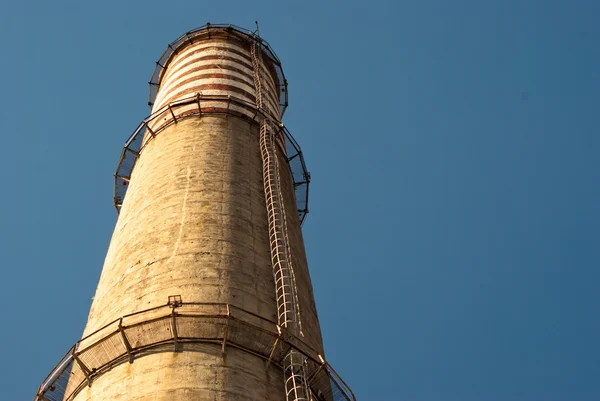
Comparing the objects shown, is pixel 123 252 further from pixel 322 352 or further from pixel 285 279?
pixel 322 352

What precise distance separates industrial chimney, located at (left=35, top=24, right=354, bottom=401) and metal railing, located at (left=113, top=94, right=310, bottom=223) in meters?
0.05

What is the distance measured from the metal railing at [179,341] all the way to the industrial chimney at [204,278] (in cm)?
2

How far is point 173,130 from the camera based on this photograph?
64.8 ft

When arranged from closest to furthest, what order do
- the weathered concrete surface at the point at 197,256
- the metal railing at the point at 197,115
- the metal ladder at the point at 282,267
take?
the weathered concrete surface at the point at 197,256 → the metal ladder at the point at 282,267 → the metal railing at the point at 197,115

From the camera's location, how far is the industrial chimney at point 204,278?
481 inches

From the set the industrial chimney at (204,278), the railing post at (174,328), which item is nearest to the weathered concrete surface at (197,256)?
the industrial chimney at (204,278)

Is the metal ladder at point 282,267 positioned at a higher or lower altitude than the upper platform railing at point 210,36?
lower

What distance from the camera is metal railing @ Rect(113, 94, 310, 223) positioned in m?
20.4

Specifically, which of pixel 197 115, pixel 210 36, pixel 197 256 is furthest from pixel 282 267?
pixel 210 36

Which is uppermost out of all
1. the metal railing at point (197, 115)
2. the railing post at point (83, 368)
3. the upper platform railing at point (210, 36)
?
the upper platform railing at point (210, 36)

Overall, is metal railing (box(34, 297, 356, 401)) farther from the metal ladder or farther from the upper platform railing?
the upper platform railing

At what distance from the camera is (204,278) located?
45.2 feet

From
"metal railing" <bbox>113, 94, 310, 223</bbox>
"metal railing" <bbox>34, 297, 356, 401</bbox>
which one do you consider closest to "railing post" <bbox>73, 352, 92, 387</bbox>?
"metal railing" <bbox>34, 297, 356, 401</bbox>

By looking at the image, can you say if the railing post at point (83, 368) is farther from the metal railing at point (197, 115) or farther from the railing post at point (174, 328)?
the metal railing at point (197, 115)
